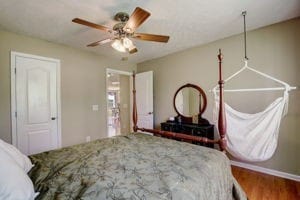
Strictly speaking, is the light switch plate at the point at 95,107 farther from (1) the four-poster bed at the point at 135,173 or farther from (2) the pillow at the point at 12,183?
(2) the pillow at the point at 12,183

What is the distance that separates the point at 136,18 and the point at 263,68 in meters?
2.31

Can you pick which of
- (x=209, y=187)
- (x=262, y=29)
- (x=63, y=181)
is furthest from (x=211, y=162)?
(x=262, y=29)

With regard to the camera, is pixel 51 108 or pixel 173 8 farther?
pixel 51 108

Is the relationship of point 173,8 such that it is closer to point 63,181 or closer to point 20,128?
point 63,181

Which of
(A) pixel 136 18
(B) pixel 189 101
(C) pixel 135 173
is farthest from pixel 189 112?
(C) pixel 135 173

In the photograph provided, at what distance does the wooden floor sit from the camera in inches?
82.1

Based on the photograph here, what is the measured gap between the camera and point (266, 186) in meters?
2.33

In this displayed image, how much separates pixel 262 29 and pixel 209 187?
2.82 metres

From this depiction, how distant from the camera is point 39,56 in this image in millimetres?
3090

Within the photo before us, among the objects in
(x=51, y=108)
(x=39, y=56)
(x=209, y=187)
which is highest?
(x=39, y=56)

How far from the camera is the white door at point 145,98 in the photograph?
13.9ft

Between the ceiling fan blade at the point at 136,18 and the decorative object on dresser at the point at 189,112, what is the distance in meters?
2.11

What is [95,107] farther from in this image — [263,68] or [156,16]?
[263,68]

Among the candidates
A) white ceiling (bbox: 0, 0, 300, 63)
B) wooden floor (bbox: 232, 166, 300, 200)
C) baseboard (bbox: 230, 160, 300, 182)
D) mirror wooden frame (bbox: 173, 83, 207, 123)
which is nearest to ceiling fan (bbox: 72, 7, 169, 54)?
white ceiling (bbox: 0, 0, 300, 63)
